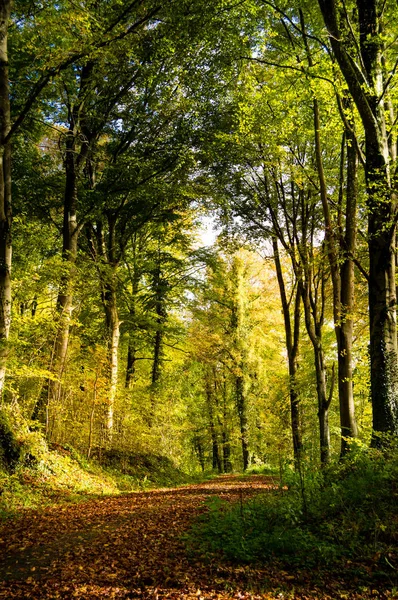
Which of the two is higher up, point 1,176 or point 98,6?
point 98,6

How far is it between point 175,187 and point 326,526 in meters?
10.7

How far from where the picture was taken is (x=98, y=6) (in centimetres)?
986

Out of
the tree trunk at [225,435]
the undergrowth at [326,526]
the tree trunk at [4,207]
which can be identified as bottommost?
the tree trunk at [225,435]

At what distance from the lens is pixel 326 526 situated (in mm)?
4531

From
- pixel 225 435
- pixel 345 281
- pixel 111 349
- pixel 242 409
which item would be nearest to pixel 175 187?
pixel 111 349

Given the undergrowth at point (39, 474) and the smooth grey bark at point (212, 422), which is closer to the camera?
the undergrowth at point (39, 474)

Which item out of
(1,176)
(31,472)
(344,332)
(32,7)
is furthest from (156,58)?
(31,472)

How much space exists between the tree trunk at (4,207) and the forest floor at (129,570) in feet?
10.9

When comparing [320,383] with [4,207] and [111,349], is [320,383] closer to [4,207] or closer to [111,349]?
[111,349]

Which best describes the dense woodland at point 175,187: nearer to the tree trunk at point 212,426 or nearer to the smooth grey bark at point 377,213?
the smooth grey bark at point 377,213

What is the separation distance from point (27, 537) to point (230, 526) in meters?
2.79

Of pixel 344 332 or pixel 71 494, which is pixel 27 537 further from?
pixel 344 332

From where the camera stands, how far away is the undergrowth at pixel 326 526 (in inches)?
156

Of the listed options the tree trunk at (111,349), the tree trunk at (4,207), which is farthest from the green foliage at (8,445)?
the tree trunk at (111,349)
